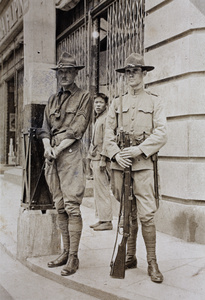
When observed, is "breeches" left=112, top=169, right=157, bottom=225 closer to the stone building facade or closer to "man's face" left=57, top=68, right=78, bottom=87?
"man's face" left=57, top=68, right=78, bottom=87

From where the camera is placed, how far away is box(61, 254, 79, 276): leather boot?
157 inches

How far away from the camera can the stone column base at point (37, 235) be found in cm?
465

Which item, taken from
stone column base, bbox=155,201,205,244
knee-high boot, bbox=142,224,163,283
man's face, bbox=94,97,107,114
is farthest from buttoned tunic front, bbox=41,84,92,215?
stone column base, bbox=155,201,205,244

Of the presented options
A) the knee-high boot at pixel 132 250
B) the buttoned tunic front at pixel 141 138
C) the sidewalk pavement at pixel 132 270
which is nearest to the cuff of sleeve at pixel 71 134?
the buttoned tunic front at pixel 141 138

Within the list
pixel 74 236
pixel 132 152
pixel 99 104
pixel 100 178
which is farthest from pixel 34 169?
pixel 99 104

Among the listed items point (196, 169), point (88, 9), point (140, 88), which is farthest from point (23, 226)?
point (88, 9)

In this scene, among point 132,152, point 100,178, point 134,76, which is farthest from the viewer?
point 100,178

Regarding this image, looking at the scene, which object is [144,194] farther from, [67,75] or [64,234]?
[67,75]

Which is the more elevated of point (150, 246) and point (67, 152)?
point (67, 152)

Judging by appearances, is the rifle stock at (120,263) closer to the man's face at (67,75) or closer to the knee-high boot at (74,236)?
the knee-high boot at (74,236)

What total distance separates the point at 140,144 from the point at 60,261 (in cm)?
168

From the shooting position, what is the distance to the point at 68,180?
416 centimetres

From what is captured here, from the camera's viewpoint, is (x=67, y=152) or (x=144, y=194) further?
(x=67, y=152)

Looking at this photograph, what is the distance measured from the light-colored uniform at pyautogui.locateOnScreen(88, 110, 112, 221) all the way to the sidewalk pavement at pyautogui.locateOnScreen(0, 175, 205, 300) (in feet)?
1.17
